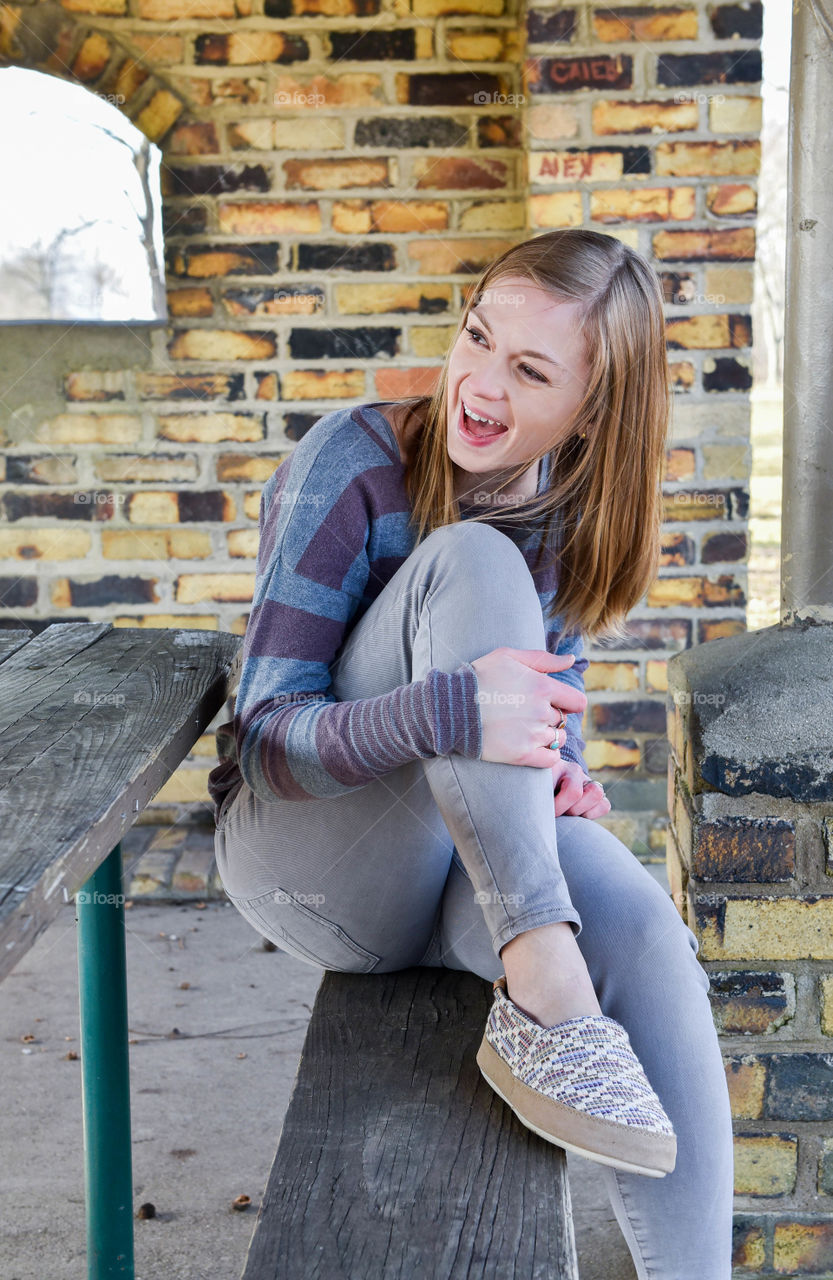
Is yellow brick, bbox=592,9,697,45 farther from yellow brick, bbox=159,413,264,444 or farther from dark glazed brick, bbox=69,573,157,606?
dark glazed brick, bbox=69,573,157,606

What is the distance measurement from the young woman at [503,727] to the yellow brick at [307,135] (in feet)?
5.18

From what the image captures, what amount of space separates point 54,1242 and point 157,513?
1740mm

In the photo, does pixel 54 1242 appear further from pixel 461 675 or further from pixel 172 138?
pixel 172 138

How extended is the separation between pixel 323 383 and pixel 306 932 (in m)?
1.95

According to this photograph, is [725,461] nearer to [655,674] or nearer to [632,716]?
[655,674]

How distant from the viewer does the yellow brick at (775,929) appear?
4.85ft

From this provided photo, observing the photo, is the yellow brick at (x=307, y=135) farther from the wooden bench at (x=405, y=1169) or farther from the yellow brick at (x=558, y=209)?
the wooden bench at (x=405, y=1169)

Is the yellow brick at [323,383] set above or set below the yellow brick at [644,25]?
below

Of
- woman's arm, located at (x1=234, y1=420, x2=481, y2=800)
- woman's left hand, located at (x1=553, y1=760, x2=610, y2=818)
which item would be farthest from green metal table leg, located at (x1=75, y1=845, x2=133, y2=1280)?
woman's left hand, located at (x1=553, y1=760, x2=610, y2=818)

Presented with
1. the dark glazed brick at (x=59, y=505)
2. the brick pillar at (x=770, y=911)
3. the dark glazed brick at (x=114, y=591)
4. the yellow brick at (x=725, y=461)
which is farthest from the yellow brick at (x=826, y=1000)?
the dark glazed brick at (x=59, y=505)

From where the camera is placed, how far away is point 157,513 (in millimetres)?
3053

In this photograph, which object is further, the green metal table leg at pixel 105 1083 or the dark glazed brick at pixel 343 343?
the dark glazed brick at pixel 343 343

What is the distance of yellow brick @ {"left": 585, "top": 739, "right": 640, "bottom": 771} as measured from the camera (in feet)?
9.68

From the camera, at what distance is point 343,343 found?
9.82 ft
